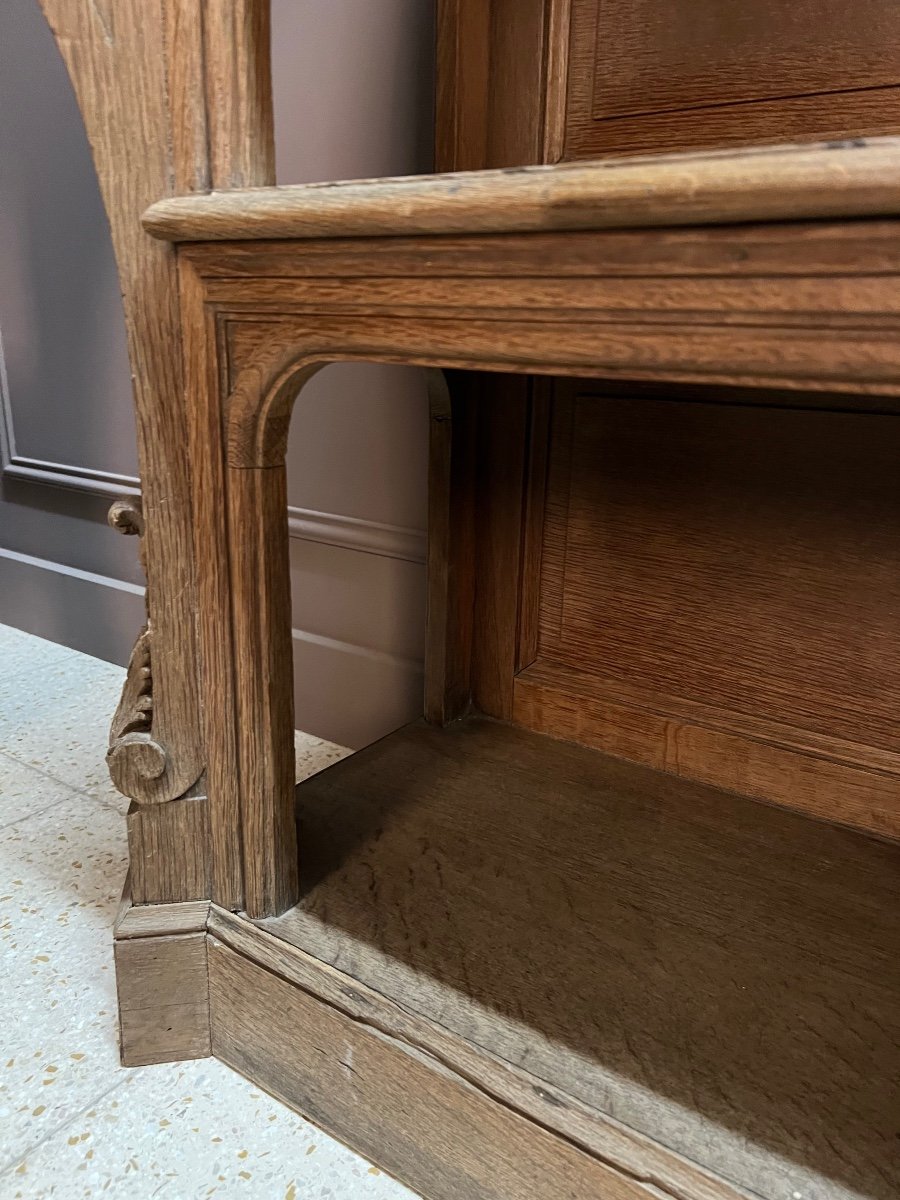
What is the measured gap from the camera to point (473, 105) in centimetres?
100

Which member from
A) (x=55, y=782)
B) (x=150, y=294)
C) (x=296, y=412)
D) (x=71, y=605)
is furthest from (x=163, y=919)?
(x=71, y=605)

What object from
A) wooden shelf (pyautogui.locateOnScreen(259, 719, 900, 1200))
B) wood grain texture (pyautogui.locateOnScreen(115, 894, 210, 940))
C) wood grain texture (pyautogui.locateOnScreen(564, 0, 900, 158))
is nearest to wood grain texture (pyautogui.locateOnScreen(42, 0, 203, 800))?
wood grain texture (pyautogui.locateOnScreen(115, 894, 210, 940))

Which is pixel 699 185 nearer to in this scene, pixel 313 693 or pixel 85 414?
pixel 313 693

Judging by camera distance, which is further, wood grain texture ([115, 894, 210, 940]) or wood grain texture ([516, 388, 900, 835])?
wood grain texture ([516, 388, 900, 835])

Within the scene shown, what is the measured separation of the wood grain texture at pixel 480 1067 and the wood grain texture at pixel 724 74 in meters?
0.84

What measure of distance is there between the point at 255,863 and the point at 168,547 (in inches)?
11.1

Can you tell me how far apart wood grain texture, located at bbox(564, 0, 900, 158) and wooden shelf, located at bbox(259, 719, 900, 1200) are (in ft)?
2.24

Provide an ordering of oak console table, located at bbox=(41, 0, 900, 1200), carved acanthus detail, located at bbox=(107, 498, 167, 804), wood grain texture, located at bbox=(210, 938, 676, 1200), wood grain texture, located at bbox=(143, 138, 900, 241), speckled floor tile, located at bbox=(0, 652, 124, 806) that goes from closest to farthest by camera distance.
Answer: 1. wood grain texture, located at bbox=(143, 138, 900, 241)
2. oak console table, located at bbox=(41, 0, 900, 1200)
3. wood grain texture, located at bbox=(210, 938, 676, 1200)
4. carved acanthus detail, located at bbox=(107, 498, 167, 804)
5. speckled floor tile, located at bbox=(0, 652, 124, 806)

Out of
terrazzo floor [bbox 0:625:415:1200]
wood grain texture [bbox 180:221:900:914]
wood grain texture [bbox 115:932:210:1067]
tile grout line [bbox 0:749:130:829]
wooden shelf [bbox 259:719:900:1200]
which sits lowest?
tile grout line [bbox 0:749:130:829]

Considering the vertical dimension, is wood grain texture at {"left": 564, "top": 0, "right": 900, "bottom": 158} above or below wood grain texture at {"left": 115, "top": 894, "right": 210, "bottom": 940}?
above

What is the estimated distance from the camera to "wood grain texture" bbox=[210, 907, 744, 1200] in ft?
1.88

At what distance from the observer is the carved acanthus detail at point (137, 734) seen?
76 cm

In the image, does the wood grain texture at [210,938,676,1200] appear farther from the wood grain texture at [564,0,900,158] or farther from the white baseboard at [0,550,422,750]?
the wood grain texture at [564,0,900,158]

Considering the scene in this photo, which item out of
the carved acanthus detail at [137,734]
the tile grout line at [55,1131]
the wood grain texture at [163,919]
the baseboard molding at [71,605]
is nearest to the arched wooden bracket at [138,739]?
the carved acanthus detail at [137,734]
